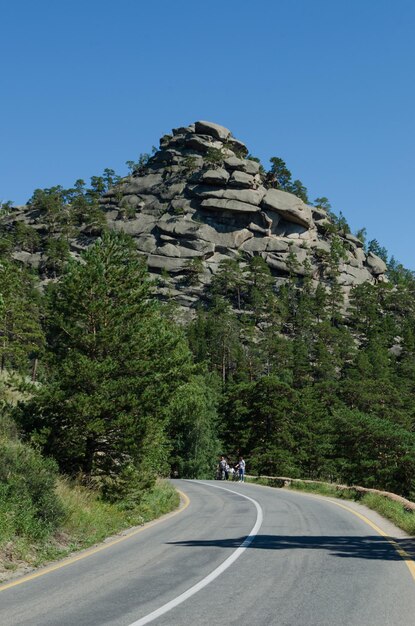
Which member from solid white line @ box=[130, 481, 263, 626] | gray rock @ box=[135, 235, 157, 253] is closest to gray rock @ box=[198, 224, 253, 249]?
gray rock @ box=[135, 235, 157, 253]

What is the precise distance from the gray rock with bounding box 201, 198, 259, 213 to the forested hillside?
19.9 metres

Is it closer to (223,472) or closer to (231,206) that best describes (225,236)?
(231,206)

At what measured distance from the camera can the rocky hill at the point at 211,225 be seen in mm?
131625

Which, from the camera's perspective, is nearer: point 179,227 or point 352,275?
point 179,227

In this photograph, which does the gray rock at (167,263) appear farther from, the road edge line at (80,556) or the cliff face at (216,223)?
the road edge line at (80,556)

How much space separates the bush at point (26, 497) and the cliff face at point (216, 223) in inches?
A: 4207

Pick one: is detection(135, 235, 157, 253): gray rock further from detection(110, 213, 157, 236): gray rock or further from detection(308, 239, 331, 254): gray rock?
detection(308, 239, 331, 254): gray rock

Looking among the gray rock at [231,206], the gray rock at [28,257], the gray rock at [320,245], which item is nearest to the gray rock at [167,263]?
the gray rock at [231,206]

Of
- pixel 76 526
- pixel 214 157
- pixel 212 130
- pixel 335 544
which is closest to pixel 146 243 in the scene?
pixel 214 157

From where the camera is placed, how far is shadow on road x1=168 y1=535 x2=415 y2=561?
34.5 ft

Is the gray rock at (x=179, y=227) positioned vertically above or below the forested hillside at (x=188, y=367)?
above

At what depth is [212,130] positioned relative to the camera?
166000 millimetres

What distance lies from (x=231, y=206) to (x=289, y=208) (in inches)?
598

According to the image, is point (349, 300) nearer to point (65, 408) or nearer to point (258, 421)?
point (258, 421)
